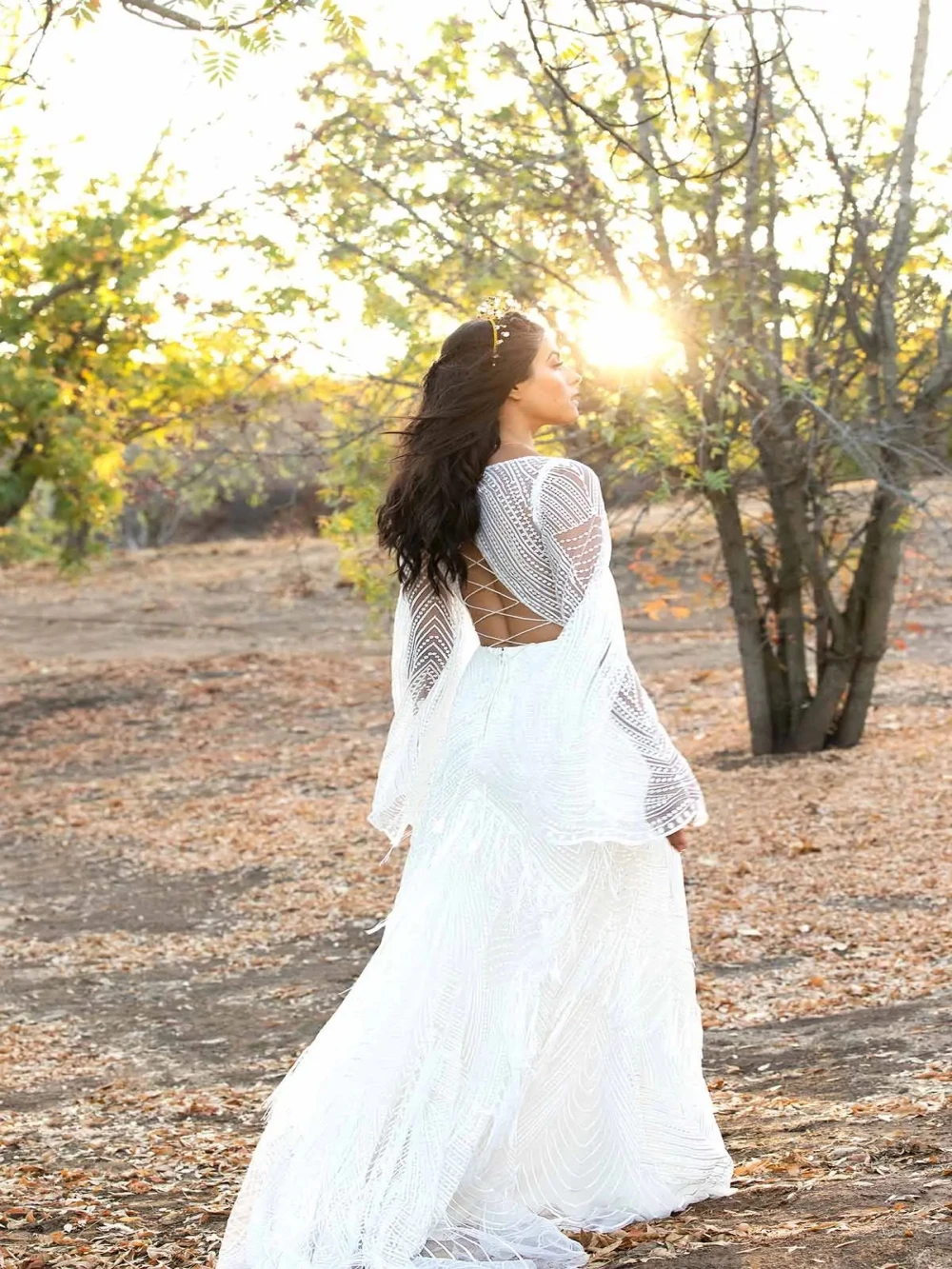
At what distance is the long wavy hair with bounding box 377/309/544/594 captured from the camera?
3424 millimetres

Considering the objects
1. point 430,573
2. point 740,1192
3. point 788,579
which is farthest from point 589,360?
point 740,1192

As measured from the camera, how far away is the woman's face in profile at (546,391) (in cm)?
354

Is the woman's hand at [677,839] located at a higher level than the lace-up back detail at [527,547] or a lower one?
lower

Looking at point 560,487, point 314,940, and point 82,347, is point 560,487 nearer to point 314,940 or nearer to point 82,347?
point 314,940

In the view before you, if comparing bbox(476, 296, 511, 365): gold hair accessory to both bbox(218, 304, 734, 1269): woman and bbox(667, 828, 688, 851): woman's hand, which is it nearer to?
bbox(218, 304, 734, 1269): woman

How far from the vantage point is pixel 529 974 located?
329 cm

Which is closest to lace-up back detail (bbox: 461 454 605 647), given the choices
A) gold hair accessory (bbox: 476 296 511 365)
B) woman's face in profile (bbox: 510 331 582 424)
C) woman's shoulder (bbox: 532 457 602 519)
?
woman's shoulder (bbox: 532 457 602 519)

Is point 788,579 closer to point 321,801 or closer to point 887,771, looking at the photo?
point 887,771

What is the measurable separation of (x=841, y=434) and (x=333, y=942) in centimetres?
321

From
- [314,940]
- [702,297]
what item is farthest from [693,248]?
[314,940]

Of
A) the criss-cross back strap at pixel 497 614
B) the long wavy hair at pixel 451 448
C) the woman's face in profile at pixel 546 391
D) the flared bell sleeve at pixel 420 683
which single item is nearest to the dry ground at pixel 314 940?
the flared bell sleeve at pixel 420 683

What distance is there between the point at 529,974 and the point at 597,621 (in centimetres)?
74

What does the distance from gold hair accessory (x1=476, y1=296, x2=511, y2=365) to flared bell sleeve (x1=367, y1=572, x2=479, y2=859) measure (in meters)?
0.53

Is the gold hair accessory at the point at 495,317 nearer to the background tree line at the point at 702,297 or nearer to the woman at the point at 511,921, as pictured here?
the woman at the point at 511,921
